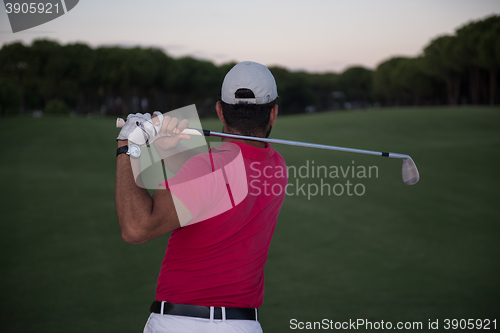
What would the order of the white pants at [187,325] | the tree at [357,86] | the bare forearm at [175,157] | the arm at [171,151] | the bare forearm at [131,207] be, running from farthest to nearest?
the tree at [357,86] < the bare forearm at [175,157] < the arm at [171,151] < the white pants at [187,325] < the bare forearm at [131,207]

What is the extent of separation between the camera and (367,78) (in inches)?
4518

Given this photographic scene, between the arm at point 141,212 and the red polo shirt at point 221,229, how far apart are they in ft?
0.22

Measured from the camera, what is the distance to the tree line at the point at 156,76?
45156mm

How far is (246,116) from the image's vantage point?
191cm

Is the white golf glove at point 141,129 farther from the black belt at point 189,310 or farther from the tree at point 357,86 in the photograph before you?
the tree at point 357,86

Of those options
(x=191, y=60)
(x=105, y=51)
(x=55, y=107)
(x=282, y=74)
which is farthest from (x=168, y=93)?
(x=282, y=74)

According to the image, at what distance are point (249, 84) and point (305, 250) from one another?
5.20 metres

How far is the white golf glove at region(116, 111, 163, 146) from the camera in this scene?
1727mm

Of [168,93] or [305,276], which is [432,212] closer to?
[305,276]

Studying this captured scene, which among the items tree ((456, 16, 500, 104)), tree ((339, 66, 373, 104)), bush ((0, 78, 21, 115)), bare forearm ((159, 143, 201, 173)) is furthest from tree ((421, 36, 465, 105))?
bare forearm ((159, 143, 201, 173))

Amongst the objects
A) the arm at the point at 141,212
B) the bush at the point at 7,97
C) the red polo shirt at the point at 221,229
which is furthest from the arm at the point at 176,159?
the bush at the point at 7,97

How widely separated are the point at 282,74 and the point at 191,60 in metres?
36.7

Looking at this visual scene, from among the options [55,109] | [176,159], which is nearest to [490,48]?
[55,109]

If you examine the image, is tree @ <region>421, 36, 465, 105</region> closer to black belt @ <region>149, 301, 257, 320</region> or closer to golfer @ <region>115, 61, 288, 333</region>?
golfer @ <region>115, 61, 288, 333</region>
